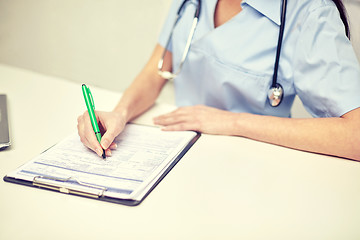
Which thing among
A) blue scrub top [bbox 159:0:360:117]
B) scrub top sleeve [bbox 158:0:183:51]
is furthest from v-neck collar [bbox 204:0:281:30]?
scrub top sleeve [bbox 158:0:183:51]

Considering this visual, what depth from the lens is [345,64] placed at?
76 centimetres

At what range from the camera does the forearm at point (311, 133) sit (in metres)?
0.71

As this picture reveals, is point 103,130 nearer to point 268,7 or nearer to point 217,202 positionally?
point 217,202

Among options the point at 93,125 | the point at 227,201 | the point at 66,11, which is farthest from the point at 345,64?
the point at 66,11

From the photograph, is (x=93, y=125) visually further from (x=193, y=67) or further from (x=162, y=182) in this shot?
(x=193, y=67)

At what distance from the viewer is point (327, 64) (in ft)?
2.52

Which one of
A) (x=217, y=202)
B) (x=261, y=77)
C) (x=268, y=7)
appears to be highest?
(x=268, y=7)

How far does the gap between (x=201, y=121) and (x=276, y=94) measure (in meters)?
0.19

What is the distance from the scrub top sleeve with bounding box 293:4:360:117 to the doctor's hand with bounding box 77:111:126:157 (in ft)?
1.39

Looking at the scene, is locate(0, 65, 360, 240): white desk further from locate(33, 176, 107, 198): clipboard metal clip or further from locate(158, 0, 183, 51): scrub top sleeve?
locate(158, 0, 183, 51): scrub top sleeve

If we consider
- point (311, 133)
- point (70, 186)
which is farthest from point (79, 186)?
point (311, 133)

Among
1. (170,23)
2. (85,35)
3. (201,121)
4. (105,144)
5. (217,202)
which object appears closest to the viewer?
(217,202)

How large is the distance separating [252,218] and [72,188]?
28cm

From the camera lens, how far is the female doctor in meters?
0.74
